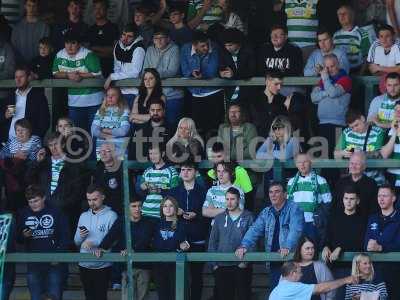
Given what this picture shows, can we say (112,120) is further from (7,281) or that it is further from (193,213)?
(7,281)

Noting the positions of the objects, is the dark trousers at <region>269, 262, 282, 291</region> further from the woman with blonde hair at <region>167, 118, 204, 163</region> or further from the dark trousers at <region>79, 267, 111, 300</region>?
the dark trousers at <region>79, 267, 111, 300</region>

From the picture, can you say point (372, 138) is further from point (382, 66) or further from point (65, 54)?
point (65, 54)

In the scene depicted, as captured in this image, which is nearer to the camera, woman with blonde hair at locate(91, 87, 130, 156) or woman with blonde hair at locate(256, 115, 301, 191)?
woman with blonde hair at locate(256, 115, 301, 191)

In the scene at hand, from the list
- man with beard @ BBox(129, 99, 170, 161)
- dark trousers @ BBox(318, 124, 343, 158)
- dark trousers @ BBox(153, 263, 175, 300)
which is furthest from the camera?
dark trousers @ BBox(318, 124, 343, 158)

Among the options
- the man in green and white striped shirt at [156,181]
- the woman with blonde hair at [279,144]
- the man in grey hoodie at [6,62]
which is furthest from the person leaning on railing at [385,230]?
the man in grey hoodie at [6,62]

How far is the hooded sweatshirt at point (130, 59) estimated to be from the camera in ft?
61.2

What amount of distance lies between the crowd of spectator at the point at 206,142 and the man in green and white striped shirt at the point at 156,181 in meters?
0.02

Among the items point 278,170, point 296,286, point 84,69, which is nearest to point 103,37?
point 84,69

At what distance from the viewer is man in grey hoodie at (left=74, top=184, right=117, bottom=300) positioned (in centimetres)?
1683

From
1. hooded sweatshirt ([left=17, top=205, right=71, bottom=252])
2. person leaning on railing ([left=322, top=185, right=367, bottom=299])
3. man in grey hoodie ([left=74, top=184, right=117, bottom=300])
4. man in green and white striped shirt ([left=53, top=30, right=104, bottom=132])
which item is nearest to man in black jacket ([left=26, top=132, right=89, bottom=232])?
hooded sweatshirt ([left=17, top=205, right=71, bottom=252])

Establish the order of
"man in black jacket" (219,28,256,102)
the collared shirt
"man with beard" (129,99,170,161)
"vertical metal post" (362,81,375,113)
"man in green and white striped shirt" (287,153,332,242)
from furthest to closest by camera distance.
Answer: the collared shirt, "man in black jacket" (219,28,256,102), "vertical metal post" (362,81,375,113), "man with beard" (129,99,170,161), "man in green and white striped shirt" (287,153,332,242)

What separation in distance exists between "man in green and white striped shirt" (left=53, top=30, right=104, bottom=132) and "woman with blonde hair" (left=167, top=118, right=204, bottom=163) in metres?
1.60

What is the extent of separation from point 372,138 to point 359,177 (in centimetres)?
82

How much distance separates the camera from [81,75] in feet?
61.3
